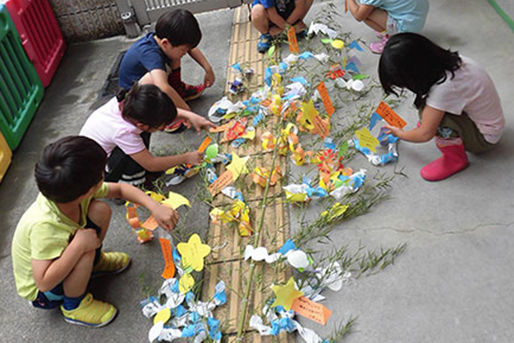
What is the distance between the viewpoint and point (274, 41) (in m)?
2.93

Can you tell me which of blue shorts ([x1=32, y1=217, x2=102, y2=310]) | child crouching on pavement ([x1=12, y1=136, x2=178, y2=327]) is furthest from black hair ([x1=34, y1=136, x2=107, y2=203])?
blue shorts ([x1=32, y1=217, x2=102, y2=310])

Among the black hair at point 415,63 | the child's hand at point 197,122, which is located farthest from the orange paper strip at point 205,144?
the black hair at point 415,63

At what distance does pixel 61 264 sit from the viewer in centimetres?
149

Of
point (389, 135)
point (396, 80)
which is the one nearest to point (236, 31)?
point (389, 135)

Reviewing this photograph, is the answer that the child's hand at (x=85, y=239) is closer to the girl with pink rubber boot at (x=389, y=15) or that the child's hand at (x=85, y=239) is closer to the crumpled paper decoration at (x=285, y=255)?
the crumpled paper decoration at (x=285, y=255)

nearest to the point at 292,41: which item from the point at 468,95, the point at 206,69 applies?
the point at 206,69

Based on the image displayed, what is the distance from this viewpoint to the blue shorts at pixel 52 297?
1.62m

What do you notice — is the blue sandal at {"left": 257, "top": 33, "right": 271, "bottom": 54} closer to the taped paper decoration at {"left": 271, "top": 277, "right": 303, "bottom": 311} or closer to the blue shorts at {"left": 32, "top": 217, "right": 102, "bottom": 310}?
the blue shorts at {"left": 32, "top": 217, "right": 102, "bottom": 310}

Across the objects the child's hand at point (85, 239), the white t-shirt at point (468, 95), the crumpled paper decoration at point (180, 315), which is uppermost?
the white t-shirt at point (468, 95)

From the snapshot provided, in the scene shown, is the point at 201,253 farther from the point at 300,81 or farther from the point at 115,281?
the point at 300,81

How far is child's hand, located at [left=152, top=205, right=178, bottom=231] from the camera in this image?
1.70 m

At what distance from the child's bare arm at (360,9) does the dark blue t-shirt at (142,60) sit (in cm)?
112

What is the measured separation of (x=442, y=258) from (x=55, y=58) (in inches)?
116

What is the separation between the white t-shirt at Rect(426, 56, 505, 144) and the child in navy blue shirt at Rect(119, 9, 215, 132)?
1.22 metres
